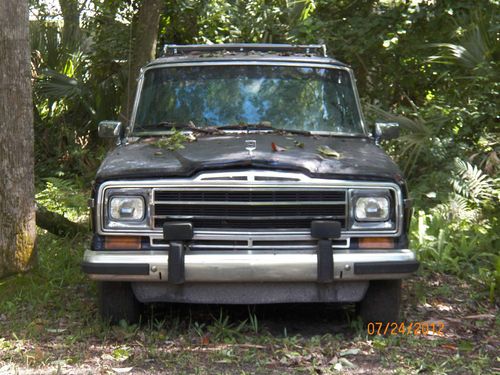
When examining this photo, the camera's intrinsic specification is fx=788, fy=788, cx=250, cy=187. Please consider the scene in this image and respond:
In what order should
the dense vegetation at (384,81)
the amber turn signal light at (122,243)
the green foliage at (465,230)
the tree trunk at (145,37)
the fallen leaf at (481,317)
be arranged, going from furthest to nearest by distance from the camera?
the tree trunk at (145,37) < the dense vegetation at (384,81) < the green foliage at (465,230) < the fallen leaf at (481,317) < the amber turn signal light at (122,243)

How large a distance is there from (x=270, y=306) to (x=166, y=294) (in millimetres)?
1239

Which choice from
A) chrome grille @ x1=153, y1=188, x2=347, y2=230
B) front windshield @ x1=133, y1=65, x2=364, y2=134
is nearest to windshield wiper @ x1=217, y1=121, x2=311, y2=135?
front windshield @ x1=133, y1=65, x2=364, y2=134

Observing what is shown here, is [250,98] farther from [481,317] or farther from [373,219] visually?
[481,317]

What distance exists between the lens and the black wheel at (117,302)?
512cm

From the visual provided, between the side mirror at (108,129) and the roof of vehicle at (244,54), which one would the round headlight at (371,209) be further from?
the side mirror at (108,129)

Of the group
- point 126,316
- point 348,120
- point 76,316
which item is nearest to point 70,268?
point 76,316

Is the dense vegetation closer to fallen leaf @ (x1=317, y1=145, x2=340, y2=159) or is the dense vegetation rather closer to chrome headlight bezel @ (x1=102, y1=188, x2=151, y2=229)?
fallen leaf @ (x1=317, y1=145, x2=340, y2=159)

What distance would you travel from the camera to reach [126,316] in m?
5.21

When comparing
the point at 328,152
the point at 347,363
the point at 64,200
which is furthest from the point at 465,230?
the point at 64,200

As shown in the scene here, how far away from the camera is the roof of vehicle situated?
6.28 m

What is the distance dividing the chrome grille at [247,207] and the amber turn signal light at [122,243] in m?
0.17

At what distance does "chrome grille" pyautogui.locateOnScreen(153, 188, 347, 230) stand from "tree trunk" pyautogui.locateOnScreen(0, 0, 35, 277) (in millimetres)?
1663

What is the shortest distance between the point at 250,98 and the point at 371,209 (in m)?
1.61

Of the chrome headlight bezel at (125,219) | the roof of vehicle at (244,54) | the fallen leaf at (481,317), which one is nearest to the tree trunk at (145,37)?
the roof of vehicle at (244,54)
